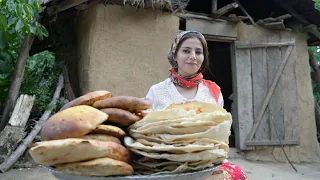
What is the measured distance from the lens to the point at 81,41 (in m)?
4.32

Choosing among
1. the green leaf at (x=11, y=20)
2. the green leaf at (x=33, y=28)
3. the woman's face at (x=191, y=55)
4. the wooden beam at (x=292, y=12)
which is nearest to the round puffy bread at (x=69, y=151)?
the woman's face at (x=191, y=55)

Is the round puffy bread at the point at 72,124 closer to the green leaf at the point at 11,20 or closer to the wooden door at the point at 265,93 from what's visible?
the green leaf at the point at 11,20

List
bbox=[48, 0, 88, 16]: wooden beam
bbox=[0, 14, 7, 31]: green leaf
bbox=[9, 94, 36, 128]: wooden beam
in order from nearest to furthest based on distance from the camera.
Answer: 1. bbox=[0, 14, 7, 31]: green leaf
2. bbox=[9, 94, 36, 128]: wooden beam
3. bbox=[48, 0, 88, 16]: wooden beam

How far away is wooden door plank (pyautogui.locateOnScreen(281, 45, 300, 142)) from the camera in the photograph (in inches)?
195

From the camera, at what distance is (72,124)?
0.86 m

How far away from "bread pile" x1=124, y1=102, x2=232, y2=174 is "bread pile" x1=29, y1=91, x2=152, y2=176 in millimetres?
50

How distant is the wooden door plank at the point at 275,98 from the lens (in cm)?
498

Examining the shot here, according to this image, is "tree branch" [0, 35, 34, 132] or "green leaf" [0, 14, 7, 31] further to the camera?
"tree branch" [0, 35, 34, 132]

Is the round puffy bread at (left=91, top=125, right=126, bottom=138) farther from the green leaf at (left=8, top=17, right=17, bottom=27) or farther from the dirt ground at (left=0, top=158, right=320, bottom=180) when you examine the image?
the green leaf at (left=8, top=17, right=17, bottom=27)

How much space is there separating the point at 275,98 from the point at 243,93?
0.55 m

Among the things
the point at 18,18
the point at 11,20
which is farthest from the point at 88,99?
the point at 11,20

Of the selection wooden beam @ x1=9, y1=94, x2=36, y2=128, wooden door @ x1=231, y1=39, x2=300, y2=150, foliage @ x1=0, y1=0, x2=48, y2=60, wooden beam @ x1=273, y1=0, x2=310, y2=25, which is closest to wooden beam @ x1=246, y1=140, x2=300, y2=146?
wooden door @ x1=231, y1=39, x2=300, y2=150

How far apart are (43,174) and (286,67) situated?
410 cm

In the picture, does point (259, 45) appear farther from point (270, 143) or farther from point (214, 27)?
point (270, 143)
